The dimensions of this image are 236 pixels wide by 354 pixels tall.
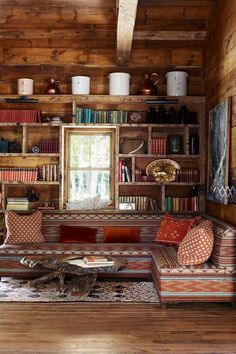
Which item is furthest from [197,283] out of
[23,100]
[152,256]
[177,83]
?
[23,100]

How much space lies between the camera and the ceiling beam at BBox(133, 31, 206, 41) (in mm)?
6586

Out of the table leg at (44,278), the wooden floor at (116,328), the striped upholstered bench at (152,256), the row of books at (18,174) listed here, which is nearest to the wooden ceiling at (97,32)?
the row of books at (18,174)

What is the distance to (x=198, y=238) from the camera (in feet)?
15.5

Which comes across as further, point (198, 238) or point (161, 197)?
point (161, 197)

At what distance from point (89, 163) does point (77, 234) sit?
1.21 meters

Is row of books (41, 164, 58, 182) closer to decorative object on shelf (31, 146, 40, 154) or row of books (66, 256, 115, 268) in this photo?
decorative object on shelf (31, 146, 40, 154)

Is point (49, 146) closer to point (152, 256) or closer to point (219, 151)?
point (152, 256)

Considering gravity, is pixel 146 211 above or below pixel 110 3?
below

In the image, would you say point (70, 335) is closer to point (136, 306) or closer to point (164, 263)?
point (136, 306)

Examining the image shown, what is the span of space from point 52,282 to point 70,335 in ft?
5.44

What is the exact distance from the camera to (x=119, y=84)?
6.62 meters

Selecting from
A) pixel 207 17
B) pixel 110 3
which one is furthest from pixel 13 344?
pixel 207 17

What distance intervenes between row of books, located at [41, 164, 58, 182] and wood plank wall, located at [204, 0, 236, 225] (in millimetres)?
2255

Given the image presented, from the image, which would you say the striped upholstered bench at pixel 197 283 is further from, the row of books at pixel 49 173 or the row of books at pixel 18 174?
the row of books at pixel 18 174
